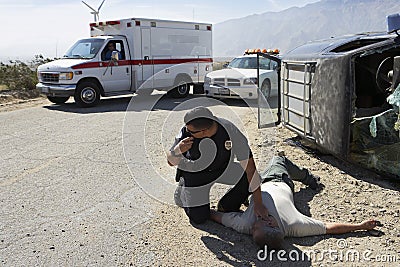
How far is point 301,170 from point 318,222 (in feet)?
4.03

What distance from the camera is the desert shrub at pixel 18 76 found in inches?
686

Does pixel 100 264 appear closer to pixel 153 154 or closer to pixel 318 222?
pixel 318 222

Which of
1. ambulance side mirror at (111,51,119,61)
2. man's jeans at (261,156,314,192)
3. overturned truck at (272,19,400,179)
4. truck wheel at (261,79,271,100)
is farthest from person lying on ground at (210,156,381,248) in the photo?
ambulance side mirror at (111,51,119,61)

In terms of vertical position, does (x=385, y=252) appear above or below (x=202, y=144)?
below

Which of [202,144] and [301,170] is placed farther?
[301,170]

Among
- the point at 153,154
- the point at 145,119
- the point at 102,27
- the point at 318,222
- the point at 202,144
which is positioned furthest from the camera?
the point at 102,27

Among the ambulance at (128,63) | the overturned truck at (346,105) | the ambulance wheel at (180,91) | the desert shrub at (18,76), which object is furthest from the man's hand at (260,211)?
the desert shrub at (18,76)

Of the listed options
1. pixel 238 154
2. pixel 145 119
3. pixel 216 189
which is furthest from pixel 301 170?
pixel 145 119

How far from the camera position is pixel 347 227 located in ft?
13.3

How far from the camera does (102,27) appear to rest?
15.1m

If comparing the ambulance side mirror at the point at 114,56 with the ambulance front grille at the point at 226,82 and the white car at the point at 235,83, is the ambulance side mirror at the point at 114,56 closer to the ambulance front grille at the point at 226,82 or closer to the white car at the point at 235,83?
the white car at the point at 235,83

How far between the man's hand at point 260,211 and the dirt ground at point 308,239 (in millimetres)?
283

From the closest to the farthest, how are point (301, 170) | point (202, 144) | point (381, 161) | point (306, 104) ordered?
point (202, 144), point (301, 170), point (381, 161), point (306, 104)

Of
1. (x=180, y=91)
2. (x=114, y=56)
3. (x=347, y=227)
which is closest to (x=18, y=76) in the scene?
(x=114, y=56)
